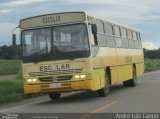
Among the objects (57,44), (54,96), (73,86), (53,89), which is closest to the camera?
(73,86)

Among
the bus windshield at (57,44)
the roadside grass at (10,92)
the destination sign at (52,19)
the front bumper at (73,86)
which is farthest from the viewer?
the roadside grass at (10,92)

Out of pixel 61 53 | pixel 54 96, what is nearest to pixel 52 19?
pixel 61 53

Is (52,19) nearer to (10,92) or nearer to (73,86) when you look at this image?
(73,86)

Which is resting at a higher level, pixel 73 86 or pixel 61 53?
pixel 61 53

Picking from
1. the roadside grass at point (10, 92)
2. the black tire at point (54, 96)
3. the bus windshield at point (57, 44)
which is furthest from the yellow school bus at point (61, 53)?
the roadside grass at point (10, 92)

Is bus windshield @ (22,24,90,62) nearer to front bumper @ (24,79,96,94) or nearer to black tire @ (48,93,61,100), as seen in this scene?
front bumper @ (24,79,96,94)

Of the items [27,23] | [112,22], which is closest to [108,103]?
[27,23]

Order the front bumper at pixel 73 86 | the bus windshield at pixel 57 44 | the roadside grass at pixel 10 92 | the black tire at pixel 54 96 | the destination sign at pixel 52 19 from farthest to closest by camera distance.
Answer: the roadside grass at pixel 10 92, the black tire at pixel 54 96, the destination sign at pixel 52 19, the bus windshield at pixel 57 44, the front bumper at pixel 73 86

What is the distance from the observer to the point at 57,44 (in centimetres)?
1884

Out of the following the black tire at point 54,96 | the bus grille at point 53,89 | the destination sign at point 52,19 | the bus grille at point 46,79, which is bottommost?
the black tire at point 54,96

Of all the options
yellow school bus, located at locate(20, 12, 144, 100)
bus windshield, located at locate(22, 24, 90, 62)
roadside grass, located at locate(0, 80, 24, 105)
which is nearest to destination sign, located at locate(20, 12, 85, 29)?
yellow school bus, located at locate(20, 12, 144, 100)

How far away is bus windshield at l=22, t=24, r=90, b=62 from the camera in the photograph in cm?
1870

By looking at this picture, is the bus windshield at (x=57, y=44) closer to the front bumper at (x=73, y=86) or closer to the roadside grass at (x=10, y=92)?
the front bumper at (x=73, y=86)

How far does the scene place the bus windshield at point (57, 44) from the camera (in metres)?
18.7
